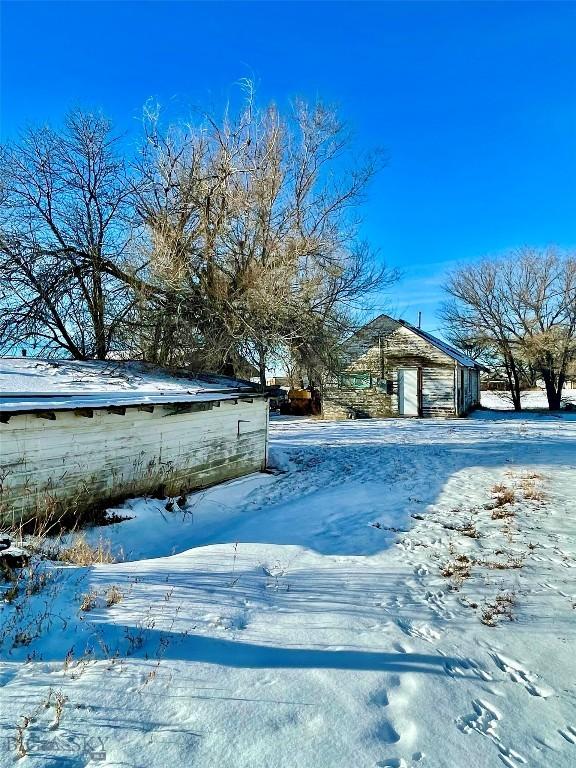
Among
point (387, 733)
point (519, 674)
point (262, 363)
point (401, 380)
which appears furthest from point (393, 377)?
point (387, 733)

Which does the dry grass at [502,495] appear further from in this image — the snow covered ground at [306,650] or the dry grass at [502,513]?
the snow covered ground at [306,650]

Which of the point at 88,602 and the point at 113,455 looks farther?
the point at 113,455

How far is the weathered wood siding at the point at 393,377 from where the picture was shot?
78.8ft

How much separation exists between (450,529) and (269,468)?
615cm

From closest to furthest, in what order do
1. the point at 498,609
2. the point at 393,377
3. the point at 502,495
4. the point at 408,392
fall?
the point at 498,609 → the point at 502,495 → the point at 408,392 → the point at 393,377

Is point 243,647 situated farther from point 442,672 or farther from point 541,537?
point 541,537

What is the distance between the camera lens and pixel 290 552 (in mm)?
5969

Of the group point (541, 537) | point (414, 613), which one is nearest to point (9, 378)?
point (414, 613)

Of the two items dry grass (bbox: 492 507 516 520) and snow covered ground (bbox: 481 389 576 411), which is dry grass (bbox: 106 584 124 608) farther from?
snow covered ground (bbox: 481 389 576 411)

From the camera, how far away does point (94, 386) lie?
8.23 metres

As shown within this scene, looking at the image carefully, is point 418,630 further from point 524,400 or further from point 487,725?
point 524,400

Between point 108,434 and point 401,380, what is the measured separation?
62.5 feet

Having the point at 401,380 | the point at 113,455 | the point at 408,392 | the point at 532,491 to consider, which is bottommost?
the point at 532,491

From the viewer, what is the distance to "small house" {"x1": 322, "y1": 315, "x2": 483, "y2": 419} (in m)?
24.0
